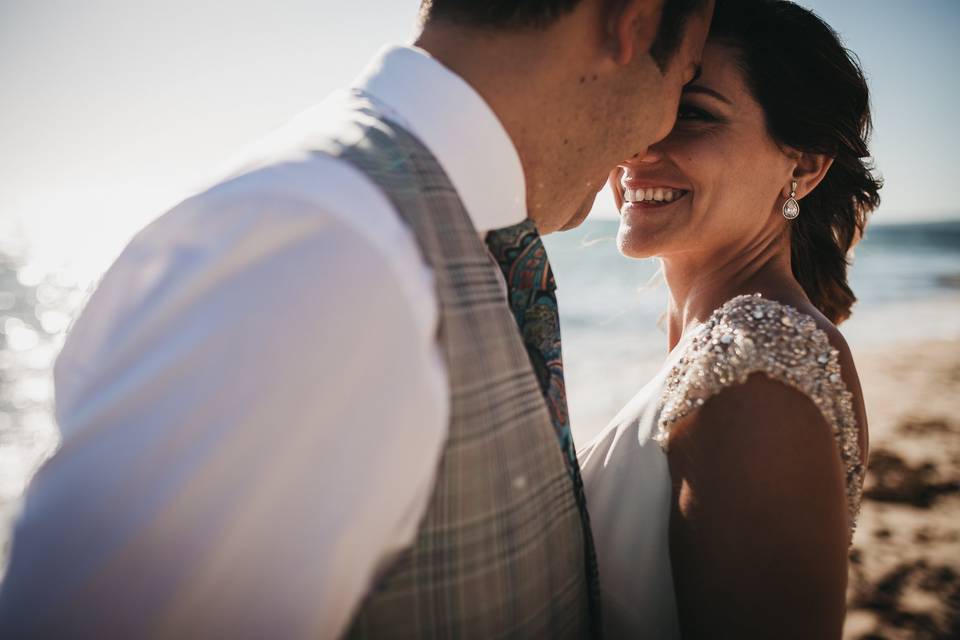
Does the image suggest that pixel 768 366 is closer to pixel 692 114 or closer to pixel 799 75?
pixel 692 114

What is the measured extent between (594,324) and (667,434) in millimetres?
15136

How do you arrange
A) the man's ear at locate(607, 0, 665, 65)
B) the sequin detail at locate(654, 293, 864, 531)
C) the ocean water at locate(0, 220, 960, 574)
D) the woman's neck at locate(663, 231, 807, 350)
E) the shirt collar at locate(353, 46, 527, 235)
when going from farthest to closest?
the ocean water at locate(0, 220, 960, 574) < the woman's neck at locate(663, 231, 807, 350) < the sequin detail at locate(654, 293, 864, 531) < the man's ear at locate(607, 0, 665, 65) < the shirt collar at locate(353, 46, 527, 235)

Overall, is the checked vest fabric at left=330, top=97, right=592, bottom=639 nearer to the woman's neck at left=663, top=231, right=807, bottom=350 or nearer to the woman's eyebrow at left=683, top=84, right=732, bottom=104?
the woman's neck at left=663, top=231, right=807, bottom=350

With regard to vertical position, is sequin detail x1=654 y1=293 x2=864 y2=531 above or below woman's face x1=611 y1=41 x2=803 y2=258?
below

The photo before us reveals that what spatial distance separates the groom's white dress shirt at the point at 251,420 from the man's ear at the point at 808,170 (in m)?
1.99

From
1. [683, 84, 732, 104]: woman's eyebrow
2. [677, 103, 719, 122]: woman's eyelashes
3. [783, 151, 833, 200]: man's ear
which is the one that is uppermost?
[683, 84, 732, 104]: woman's eyebrow

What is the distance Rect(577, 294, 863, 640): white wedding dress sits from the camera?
1.51 m

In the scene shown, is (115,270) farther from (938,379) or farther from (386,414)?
(938,379)

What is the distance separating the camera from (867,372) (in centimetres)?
1041

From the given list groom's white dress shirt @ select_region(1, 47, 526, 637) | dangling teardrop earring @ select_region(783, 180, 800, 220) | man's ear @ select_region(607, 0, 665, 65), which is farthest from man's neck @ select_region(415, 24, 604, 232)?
dangling teardrop earring @ select_region(783, 180, 800, 220)

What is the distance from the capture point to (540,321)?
134cm

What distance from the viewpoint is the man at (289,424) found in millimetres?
707

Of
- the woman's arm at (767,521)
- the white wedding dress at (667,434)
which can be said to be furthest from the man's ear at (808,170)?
the woman's arm at (767,521)

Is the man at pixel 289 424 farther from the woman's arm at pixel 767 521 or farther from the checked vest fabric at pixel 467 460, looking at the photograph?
the woman's arm at pixel 767 521
